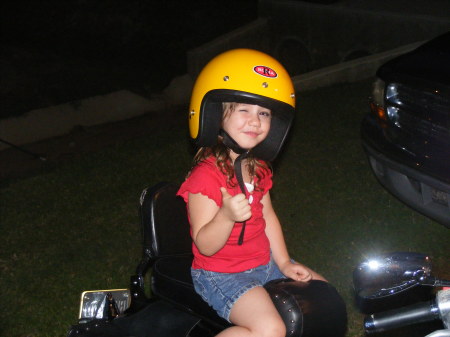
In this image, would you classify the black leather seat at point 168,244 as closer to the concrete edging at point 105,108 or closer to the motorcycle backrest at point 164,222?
the motorcycle backrest at point 164,222

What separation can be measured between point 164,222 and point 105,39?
11876 millimetres

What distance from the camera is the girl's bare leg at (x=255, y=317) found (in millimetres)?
2324

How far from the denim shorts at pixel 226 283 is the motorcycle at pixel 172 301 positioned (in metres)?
0.05

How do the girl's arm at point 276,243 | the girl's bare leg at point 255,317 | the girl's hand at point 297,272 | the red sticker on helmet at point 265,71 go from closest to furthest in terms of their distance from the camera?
1. the girl's bare leg at point 255,317
2. the red sticker on helmet at point 265,71
3. the girl's hand at point 297,272
4. the girl's arm at point 276,243

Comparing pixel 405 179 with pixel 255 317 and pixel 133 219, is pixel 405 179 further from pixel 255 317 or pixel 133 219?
pixel 133 219

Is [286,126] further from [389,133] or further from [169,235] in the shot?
[389,133]

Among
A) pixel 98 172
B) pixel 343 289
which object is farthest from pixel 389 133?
pixel 98 172

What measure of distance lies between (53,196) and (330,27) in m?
6.13

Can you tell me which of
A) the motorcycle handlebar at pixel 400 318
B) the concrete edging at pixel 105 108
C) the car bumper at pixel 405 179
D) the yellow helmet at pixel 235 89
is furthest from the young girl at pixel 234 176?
the concrete edging at pixel 105 108

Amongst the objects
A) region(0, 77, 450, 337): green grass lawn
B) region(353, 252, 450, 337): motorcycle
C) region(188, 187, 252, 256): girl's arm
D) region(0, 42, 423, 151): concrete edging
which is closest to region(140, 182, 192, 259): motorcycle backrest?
region(188, 187, 252, 256): girl's arm

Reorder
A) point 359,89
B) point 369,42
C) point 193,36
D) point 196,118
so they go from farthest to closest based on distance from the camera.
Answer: point 193,36, point 369,42, point 359,89, point 196,118

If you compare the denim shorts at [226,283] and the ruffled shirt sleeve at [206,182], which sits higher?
the ruffled shirt sleeve at [206,182]

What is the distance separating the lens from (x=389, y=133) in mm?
4723

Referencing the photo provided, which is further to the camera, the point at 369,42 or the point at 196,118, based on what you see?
the point at 369,42
